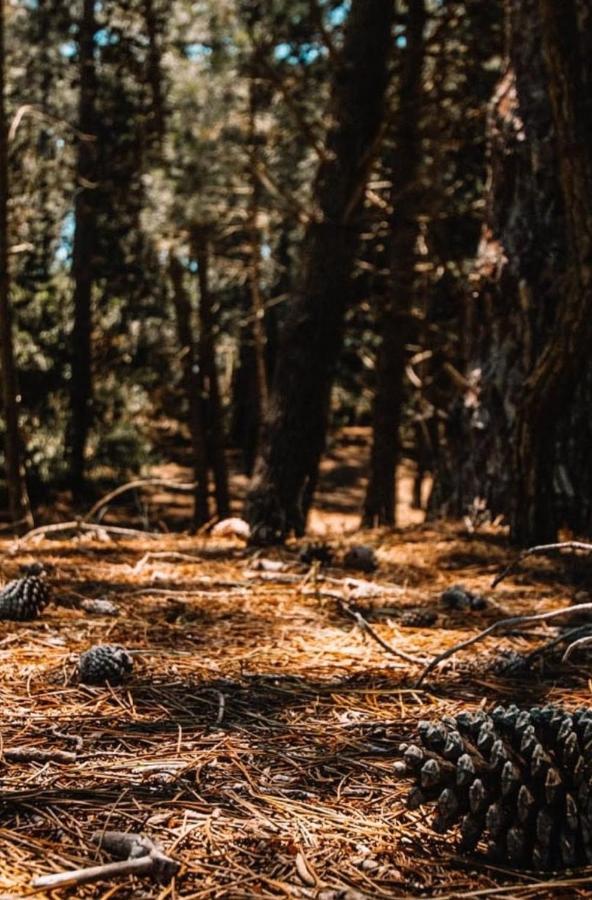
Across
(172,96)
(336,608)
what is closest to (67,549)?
(336,608)

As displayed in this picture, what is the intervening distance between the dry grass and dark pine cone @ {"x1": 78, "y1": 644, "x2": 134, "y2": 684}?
0.03 m

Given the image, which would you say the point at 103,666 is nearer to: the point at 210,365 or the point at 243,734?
the point at 243,734

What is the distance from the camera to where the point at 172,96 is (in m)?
11.5

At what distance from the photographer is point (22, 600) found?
8.59 feet

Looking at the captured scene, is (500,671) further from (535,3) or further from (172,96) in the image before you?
(172,96)

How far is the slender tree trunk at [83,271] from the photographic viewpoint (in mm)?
11680

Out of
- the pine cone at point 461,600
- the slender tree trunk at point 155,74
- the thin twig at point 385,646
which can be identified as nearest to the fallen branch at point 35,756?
the thin twig at point 385,646

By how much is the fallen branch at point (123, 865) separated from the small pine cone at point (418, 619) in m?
1.57

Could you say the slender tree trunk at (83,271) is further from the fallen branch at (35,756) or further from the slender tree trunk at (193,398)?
the fallen branch at (35,756)

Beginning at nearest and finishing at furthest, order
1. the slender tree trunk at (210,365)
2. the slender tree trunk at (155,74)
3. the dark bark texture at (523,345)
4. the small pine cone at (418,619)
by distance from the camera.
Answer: the small pine cone at (418,619) < the dark bark texture at (523,345) < the slender tree trunk at (155,74) < the slender tree trunk at (210,365)

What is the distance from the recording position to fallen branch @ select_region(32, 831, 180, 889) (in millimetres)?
1190

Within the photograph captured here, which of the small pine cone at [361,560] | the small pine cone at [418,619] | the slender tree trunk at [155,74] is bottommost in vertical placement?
the small pine cone at [418,619]

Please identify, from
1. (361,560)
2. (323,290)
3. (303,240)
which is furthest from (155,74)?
(361,560)

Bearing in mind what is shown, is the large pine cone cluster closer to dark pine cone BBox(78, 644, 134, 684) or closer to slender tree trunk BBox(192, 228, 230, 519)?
dark pine cone BBox(78, 644, 134, 684)
